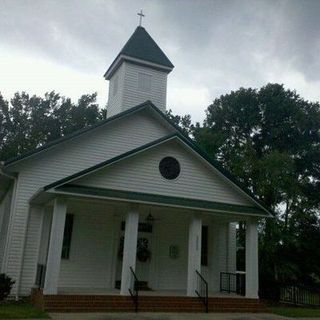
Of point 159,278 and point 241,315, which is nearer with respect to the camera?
point 241,315

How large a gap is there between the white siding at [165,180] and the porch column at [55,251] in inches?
42.4

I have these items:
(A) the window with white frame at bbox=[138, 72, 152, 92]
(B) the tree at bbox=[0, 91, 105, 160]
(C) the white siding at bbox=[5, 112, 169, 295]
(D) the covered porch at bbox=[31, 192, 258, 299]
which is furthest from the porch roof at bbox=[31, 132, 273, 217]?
(B) the tree at bbox=[0, 91, 105, 160]

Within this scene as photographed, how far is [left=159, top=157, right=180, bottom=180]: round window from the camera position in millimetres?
15203

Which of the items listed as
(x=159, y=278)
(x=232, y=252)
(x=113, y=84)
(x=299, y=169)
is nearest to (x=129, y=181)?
(x=159, y=278)

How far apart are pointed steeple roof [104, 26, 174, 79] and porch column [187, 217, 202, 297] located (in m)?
9.89

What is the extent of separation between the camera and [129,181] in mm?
14453

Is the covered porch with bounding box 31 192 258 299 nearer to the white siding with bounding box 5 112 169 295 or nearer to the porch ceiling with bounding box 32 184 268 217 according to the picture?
the porch ceiling with bounding box 32 184 268 217

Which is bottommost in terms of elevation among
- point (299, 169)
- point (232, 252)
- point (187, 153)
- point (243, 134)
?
point (232, 252)

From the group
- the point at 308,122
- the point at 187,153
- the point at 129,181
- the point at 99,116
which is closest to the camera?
the point at 129,181

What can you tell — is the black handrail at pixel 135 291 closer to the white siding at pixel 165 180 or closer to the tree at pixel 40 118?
the white siding at pixel 165 180

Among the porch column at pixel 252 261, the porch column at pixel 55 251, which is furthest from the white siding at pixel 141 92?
the porch column at pixel 55 251

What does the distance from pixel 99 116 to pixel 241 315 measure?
99.6 ft

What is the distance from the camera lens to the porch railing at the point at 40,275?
46.4 ft

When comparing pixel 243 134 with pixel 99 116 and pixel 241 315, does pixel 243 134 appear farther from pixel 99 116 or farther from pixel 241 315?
pixel 241 315
